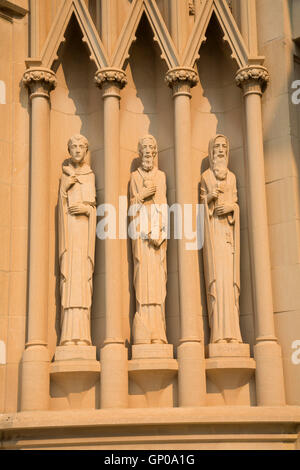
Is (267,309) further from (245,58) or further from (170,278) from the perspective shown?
(245,58)

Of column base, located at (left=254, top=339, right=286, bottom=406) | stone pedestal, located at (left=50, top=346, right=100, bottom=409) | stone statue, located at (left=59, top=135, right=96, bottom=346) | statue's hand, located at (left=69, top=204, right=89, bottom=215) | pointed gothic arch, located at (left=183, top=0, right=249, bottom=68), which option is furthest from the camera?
pointed gothic arch, located at (left=183, top=0, right=249, bottom=68)

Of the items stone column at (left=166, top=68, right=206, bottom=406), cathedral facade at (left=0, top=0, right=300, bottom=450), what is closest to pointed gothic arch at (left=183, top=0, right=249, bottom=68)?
cathedral facade at (left=0, top=0, right=300, bottom=450)

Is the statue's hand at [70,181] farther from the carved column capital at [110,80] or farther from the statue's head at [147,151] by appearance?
the carved column capital at [110,80]

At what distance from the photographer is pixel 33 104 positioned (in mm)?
8156

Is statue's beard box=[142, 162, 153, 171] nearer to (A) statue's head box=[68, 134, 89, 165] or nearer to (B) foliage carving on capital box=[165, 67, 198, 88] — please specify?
(A) statue's head box=[68, 134, 89, 165]

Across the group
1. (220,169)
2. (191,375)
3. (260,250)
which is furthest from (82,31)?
(191,375)

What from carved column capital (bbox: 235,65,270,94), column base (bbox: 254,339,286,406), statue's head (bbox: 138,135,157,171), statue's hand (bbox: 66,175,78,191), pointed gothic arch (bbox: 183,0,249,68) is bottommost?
column base (bbox: 254,339,286,406)

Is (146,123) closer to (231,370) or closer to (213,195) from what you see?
(213,195)

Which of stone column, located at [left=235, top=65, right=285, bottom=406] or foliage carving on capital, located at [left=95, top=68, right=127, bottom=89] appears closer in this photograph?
stone column, located at [left=235, top=65, right=285, bottom=406]

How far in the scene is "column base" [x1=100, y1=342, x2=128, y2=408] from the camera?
7.30 meters

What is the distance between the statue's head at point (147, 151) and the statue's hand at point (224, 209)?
898 millimetres

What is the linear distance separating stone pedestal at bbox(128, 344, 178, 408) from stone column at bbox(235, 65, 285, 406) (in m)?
0.91
